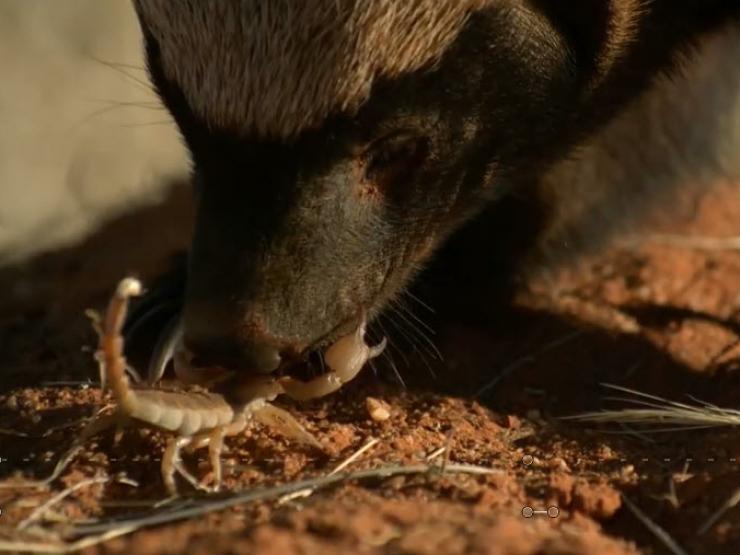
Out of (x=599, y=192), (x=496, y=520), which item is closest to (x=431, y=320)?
(x=599, y=192)

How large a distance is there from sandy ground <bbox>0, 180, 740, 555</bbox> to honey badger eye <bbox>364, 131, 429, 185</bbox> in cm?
49

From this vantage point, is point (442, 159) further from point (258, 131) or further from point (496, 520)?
point (496, 520)

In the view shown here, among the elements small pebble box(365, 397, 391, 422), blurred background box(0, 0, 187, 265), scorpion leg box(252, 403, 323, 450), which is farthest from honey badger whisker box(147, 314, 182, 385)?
blurred background box(0, 0, 187, 265)

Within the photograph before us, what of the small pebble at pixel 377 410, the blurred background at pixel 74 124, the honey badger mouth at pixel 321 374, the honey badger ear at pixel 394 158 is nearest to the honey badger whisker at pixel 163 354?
the honey badger mouth at pixel 321 374

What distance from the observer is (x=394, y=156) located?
2.34 meters

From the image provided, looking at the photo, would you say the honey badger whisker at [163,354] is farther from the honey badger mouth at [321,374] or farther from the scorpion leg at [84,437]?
the scorpion leg at [84,437]

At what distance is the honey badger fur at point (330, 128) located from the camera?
2191 mm

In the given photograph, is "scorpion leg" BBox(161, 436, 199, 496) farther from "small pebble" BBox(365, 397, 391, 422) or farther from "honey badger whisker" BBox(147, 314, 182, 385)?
"small pebble" BBox(365, 397, 391, 422)

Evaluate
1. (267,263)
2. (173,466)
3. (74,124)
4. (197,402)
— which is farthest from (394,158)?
(74,124)

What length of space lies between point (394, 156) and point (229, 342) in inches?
16.9

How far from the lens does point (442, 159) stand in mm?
2406

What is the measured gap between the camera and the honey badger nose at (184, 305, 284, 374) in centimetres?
226

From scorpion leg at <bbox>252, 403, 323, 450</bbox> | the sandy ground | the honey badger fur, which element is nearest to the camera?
the sandy ground

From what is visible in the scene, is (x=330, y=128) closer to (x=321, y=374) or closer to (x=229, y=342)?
(x=229, y=342)
